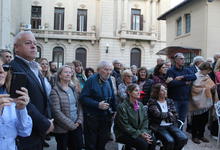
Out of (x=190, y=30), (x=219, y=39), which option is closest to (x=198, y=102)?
(x=219, y=39)

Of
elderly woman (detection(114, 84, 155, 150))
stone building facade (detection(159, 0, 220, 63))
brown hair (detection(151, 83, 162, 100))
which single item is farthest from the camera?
stone building facade (detection(159, 0, 220, 63))

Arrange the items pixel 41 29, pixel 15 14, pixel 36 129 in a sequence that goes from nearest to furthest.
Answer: pixel 36 129
pixel 15 14
pixel 41 29

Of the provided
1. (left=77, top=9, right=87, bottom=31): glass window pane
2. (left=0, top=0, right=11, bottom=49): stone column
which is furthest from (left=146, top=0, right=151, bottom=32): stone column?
(left=0, top=0, right=11, bottom=49): stone column

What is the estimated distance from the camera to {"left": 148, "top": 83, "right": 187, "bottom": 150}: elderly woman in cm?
501

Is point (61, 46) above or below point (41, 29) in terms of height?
below

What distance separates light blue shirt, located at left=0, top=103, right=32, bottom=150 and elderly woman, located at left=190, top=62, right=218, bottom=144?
4.83 meters

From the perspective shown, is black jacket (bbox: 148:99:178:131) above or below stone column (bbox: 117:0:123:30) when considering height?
below

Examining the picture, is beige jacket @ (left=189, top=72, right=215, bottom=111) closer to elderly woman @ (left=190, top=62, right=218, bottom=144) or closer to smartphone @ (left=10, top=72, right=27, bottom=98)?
elderly woman @ (left=190, top=62, right=218, bottom=144)

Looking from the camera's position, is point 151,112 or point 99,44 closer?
point 151,112

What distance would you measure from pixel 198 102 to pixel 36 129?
4.55 metres

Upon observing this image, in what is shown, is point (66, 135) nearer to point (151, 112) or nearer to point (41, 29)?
point (151, 112)

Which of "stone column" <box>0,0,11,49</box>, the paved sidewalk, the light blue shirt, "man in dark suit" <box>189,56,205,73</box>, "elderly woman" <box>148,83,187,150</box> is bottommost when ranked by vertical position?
the paved sidewalk

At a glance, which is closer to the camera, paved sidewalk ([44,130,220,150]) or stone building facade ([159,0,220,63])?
paved sidewalk ([44,130,220,150])

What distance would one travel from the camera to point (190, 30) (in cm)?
1808
